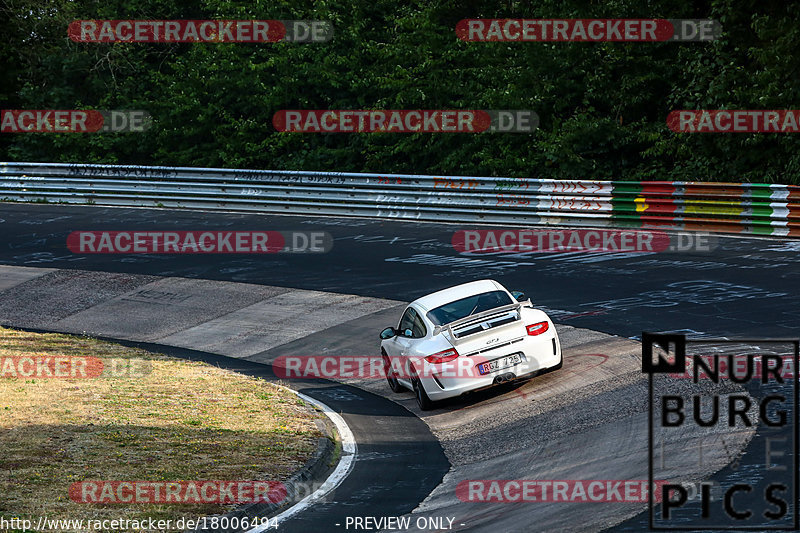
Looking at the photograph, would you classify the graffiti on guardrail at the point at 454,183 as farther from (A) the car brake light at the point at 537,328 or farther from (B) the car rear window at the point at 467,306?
(A) the car brake light at the point at 537,328

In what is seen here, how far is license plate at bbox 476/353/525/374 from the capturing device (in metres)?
13.5

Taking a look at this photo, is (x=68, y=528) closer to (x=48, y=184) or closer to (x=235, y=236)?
(x=235, y=236)

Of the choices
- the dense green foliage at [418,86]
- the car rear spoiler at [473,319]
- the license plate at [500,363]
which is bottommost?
the license plate at [500,363]

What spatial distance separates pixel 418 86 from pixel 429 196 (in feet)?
18.8

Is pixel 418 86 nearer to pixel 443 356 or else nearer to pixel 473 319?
pixel 473 319

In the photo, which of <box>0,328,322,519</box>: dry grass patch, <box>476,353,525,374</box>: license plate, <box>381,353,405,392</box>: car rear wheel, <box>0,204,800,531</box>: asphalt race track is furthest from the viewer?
<box>0,204,800,531</box>: asphalt race track

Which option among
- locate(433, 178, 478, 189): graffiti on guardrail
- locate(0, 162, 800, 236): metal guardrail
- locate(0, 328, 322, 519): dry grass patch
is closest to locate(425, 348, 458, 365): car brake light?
locate(0, 328, 322, 519): dry grass patch

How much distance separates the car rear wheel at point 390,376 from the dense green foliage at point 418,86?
13.6m

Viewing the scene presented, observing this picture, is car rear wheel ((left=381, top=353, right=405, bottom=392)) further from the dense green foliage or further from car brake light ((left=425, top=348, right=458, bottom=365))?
the dense green foliage

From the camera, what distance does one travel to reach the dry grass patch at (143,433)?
34.4 feet

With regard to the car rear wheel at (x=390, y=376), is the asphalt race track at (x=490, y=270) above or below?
above

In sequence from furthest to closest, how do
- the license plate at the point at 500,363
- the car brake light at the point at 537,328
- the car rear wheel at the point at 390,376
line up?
1. the car rear wheel at the point at 390,376
2. the car brake light at the point at 537,328
3. the license plate at the point at 500,363

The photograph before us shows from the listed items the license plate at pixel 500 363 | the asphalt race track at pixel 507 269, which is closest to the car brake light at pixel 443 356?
the license plate at pixel 500 363

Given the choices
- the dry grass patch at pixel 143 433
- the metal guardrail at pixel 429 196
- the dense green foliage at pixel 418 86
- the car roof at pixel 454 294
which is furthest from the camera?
the dense green foliage at pixel 418 86
